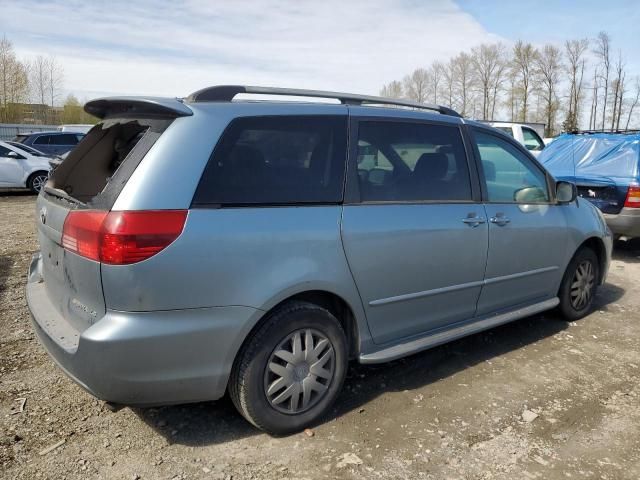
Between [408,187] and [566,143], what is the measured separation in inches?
243

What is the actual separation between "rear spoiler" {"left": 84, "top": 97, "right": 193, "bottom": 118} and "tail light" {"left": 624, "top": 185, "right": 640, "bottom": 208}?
6247mm

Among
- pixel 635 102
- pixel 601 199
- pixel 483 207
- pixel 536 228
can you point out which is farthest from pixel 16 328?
pixel 635 102

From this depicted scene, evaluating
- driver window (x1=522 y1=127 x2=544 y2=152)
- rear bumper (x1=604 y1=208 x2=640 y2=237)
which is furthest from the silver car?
driver window (x1=522 y1=127 x2=544 y2=152)

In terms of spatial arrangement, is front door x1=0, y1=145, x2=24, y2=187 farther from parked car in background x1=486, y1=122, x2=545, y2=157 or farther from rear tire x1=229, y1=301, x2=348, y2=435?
rear tire x1=229, y1=301, x2=348, y2=435

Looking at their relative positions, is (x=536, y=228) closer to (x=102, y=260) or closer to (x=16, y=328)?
(x=102, y=260)

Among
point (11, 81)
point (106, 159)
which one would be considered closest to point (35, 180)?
point (106, 159)

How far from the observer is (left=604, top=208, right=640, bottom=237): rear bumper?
22.9 feet

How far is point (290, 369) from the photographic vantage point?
117 inches

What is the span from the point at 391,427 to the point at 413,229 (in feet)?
3.82

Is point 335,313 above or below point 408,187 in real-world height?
below

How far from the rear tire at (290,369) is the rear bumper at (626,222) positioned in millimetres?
5454

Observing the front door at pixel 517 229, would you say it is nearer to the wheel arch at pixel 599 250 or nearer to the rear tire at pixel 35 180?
the wheel arch at pixel 599 250

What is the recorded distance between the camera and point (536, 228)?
4238 millimetres

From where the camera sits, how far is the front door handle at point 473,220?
3.68 meters
